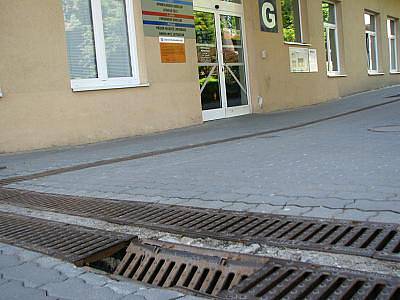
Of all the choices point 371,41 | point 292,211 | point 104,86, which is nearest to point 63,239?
point 292,211

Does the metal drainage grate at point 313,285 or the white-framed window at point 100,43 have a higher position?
the white-framed window at point 100,43

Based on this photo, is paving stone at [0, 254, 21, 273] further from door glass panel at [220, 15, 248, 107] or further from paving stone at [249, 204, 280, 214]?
door glass panel at [220, 15, 248, 107]

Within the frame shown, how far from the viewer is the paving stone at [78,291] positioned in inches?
93.4

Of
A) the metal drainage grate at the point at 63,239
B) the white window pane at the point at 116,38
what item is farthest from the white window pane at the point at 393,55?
the metal drainage grate at the point at 63,239

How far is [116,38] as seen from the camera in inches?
387

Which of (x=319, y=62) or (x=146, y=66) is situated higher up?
(x=319, y=62)

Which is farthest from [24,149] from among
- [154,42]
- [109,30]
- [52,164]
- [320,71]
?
[320,71]

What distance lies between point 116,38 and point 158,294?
815 centimetres

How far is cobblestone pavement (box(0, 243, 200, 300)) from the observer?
2385 millimetres

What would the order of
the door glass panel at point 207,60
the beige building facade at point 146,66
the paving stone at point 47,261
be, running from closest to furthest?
the paving stone at point 47,261 → the beige building facade at point 146,66 → the door glass panel at point 207,60

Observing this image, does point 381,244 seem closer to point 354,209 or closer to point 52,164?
point 354,209

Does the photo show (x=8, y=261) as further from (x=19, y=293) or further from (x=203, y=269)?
(x=203, y=269)

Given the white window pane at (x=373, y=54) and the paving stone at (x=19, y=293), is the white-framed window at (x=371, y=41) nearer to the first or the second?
the white window pane at (x=373, y=54)

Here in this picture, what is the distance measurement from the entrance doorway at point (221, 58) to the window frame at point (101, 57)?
2161 millimetres
